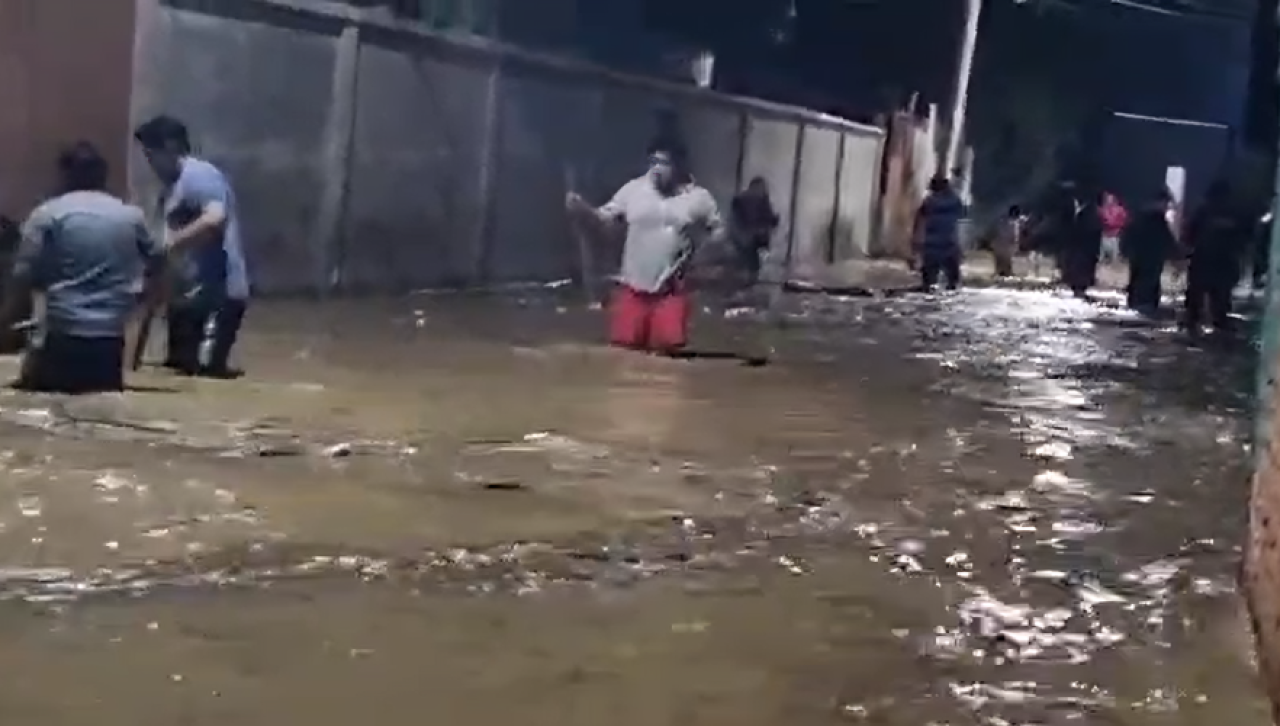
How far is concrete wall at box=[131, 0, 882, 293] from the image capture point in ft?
46.3

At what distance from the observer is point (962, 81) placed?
32062 millimetres

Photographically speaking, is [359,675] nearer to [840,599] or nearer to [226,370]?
[840,599]

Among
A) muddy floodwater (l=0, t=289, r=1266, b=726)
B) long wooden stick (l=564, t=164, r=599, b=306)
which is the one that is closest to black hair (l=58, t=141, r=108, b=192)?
muddy floodwater (l=0, t=289, r=1266, b=726)

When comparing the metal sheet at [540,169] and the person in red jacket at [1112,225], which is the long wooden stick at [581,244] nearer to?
the metal sheet at [540,169]

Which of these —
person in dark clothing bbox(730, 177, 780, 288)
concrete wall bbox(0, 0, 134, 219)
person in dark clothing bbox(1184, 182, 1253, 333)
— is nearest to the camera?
concrete wall bbox(0, 0, 134, 219)

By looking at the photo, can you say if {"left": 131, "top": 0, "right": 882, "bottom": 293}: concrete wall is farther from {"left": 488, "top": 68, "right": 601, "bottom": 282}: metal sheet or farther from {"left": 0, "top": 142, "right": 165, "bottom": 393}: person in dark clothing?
{"left": 0, "top": 142, "right": 165, "bottom": 393}: person in dark clothing

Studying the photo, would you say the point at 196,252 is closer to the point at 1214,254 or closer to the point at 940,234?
the point at 1214,254

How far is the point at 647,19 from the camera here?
2381 centimetres

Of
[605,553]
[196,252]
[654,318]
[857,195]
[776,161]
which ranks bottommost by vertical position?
[605,553]

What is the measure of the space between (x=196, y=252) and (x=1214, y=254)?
1087cm

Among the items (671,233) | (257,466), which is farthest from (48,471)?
(671,233)

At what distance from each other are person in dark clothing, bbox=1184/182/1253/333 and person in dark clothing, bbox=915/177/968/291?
4.47 meters

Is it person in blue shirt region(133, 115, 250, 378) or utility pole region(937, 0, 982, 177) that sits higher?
utility pole region(937, 0, 982, 177)

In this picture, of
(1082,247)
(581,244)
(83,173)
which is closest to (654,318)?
(83,173)
